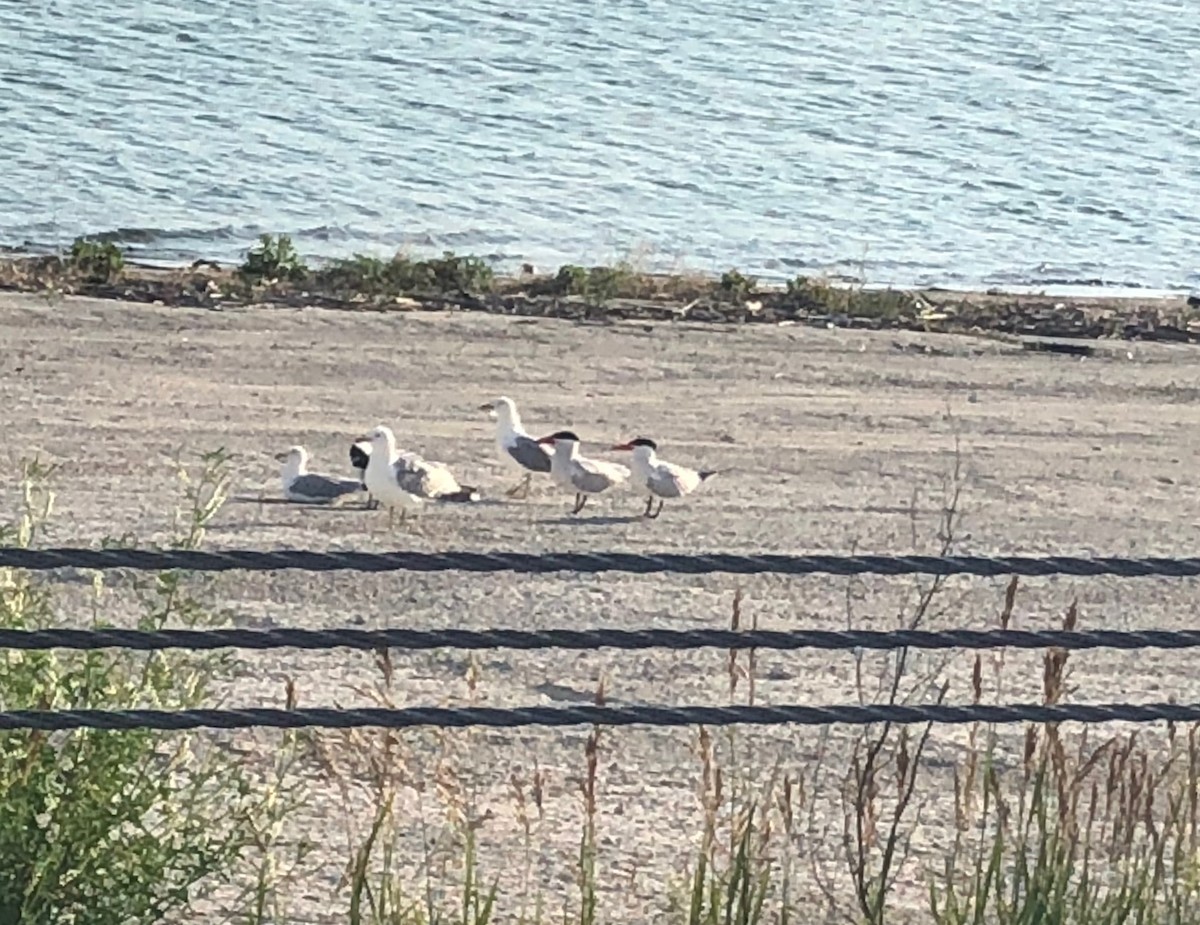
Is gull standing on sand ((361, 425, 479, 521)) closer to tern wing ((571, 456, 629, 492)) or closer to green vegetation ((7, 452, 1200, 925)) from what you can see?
tern wing ((571, 456, 629, 492))

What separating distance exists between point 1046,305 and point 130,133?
12.7 m

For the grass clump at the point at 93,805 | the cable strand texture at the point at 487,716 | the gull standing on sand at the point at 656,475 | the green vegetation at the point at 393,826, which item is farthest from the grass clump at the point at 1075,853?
the gull standing on sand at the point at 656,475

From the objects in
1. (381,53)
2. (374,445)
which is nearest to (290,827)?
(374,445)

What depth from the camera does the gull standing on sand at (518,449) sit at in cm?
1245

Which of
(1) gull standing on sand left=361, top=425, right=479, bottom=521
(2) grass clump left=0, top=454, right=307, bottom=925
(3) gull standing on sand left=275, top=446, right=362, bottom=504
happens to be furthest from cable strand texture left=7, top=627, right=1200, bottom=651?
(3) gull standing on sand left=275, top=446, right=362, bottom=504

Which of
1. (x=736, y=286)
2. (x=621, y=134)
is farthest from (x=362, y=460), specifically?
(x=621, y=134)

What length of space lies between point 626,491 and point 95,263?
7.38 meters

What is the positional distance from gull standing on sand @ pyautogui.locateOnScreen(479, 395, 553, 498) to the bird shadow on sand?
0.26m

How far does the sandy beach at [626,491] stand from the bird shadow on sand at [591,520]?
2 cm

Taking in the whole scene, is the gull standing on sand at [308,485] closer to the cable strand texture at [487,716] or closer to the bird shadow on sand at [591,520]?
the bird shadow on sand at [591,520]

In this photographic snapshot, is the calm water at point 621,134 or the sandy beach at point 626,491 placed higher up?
the sandy beach at point 626,491

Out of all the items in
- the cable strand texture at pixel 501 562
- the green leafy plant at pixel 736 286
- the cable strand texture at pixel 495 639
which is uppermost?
the cable strand texture at pixel 501 562

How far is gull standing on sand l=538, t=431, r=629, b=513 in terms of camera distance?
39.8 feet

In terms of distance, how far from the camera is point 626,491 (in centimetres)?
1284
